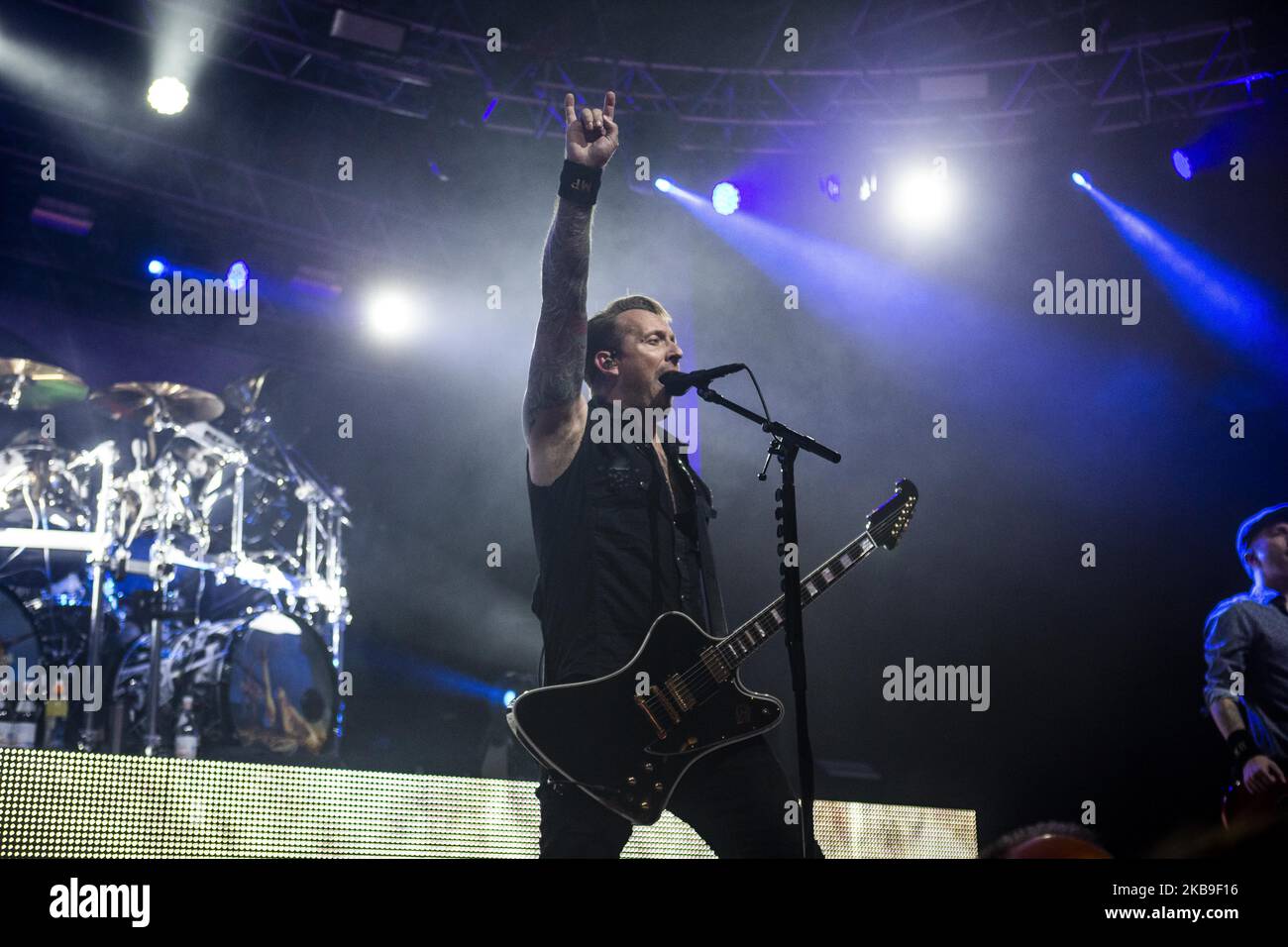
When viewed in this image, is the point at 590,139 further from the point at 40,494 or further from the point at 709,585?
the point at 40,494

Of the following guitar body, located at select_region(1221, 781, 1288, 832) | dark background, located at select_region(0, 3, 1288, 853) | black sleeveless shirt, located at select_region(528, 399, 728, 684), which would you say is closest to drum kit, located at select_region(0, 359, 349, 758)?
dark background, located at select_region(0, 3, 1288, 853)

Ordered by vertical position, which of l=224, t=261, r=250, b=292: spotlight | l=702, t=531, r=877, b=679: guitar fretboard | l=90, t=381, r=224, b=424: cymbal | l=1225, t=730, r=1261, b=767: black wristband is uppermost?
l=224, t=261, r=250, b=292: spotlight

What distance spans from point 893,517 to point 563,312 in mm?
1407

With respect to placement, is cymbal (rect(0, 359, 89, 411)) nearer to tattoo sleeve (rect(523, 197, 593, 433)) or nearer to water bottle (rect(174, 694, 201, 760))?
water bottle (rect(174, 694, 201, 760))

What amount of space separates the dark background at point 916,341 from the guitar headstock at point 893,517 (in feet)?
13.1

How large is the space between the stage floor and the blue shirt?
3.34m

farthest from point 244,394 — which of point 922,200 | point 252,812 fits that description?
point 252,812

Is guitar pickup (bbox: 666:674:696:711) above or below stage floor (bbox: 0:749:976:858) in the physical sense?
above

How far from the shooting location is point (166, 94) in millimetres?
7488

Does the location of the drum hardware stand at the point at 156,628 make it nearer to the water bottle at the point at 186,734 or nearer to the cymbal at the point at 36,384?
the water bottle at the point at 186,734

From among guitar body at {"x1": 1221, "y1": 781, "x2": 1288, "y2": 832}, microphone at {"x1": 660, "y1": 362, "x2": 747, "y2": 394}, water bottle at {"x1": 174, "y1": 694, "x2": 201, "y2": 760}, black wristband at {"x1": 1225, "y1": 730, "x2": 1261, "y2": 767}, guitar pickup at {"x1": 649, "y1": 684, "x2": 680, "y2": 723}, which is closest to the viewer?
guitar pickup at {"x1": 649, "y1": 684, "x2": 680, "y2": 723}

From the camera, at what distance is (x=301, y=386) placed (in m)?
10.4

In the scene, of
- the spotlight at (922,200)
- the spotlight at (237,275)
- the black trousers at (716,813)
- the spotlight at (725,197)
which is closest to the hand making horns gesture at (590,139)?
the black trousers at (716,813)

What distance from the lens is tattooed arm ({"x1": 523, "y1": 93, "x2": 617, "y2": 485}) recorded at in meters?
3.05
